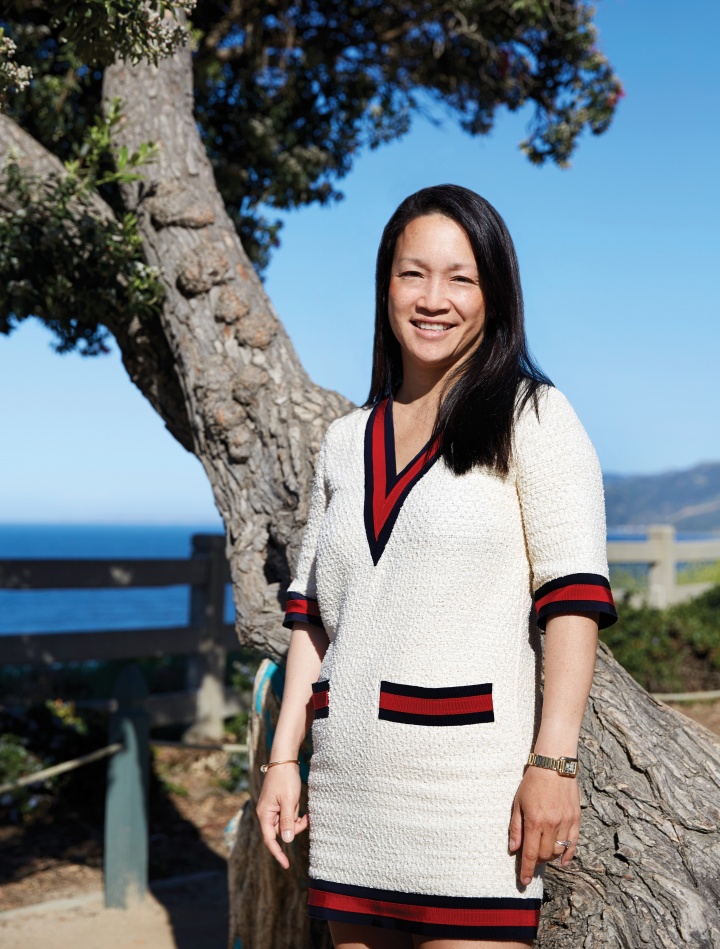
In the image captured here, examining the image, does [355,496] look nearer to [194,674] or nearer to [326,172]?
[326,172]

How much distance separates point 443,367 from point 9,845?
459 centimetres

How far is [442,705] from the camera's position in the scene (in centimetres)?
164

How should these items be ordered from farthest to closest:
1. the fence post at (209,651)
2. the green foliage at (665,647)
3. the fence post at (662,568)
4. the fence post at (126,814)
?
the fence post at (662,568) → the green foliage at (665,647) → the fence post at (209,651) → the fence post at (126,814)

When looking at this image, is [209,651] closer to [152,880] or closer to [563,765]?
[152,880]

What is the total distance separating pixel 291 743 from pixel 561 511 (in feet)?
2.54

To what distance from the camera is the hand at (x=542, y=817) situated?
1.55 meters

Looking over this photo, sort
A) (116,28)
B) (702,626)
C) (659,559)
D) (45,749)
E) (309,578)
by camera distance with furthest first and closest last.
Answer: (659,559) < (702,626) < (45,749) < (116,28) < (309,578)

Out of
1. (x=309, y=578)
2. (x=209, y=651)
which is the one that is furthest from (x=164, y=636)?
(x=309, y=578)

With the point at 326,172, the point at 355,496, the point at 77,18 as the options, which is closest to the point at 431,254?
the point at 355,496

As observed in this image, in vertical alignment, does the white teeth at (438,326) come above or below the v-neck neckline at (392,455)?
above

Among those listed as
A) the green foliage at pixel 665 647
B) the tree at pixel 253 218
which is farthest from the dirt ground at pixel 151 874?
the green foliage at pixel 665 647

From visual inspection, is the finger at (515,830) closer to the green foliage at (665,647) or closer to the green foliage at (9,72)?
the green foliage at (9,72)

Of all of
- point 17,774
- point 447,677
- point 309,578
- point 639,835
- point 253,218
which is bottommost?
point 17,774

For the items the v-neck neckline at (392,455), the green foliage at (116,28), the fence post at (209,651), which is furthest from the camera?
the fence post at (209,651)
